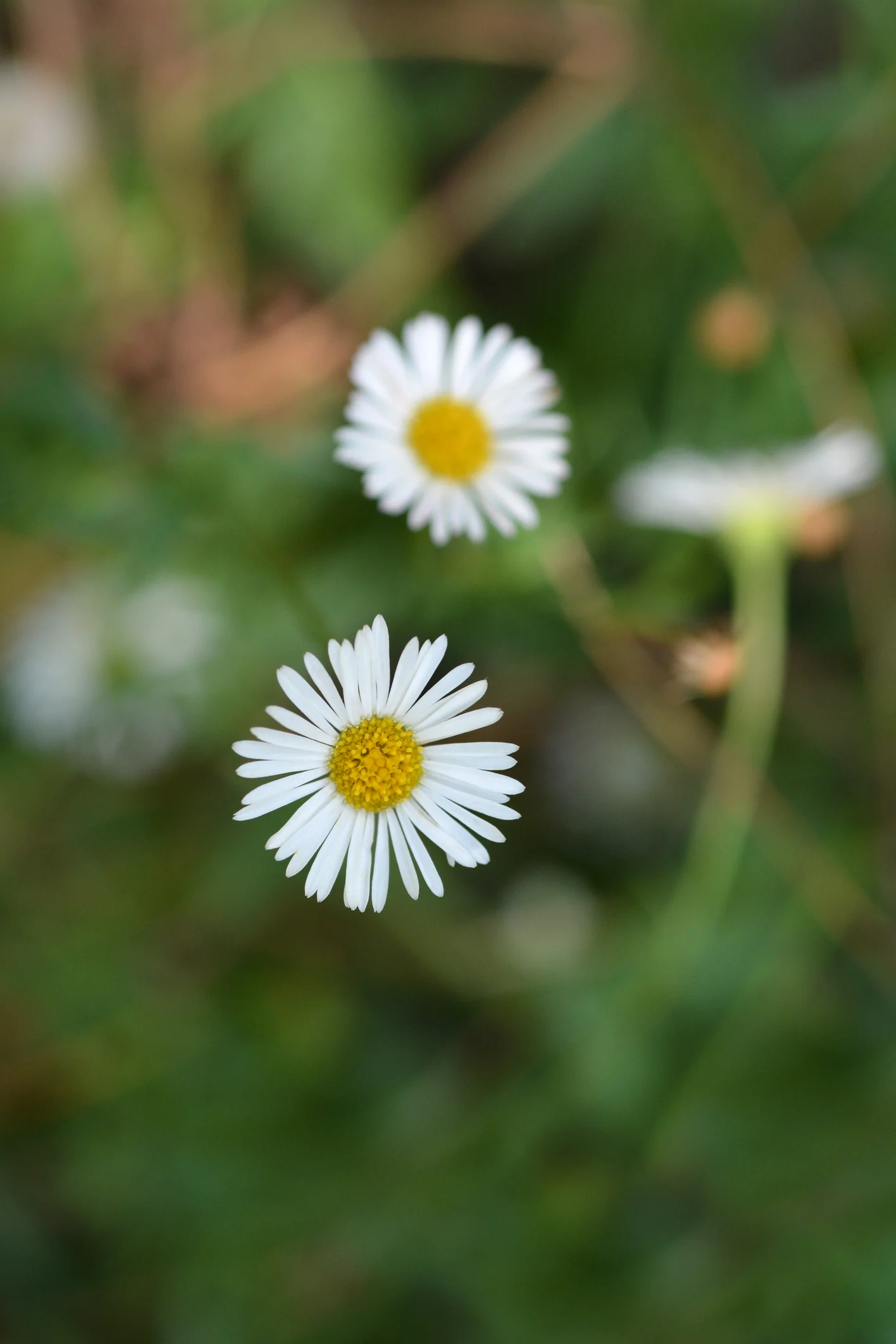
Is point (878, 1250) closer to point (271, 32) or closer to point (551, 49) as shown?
point (551, 49)

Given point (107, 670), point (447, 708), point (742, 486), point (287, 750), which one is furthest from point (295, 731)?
point (107, 670)

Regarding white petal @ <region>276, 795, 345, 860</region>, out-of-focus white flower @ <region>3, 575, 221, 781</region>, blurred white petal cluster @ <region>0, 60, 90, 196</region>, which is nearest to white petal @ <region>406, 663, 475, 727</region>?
white petal @ <region>276, 795, 345, 860</region>

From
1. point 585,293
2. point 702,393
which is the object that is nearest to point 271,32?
point 585,293

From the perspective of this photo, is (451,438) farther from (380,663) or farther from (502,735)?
(502,735)

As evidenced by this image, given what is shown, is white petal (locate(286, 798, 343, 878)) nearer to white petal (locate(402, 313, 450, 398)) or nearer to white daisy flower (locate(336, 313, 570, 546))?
white daisy flower (locate(336, 313, 570, 546))

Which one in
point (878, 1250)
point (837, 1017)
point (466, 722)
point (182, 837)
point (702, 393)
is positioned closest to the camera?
point (466, 722)

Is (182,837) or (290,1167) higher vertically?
(182,837)
